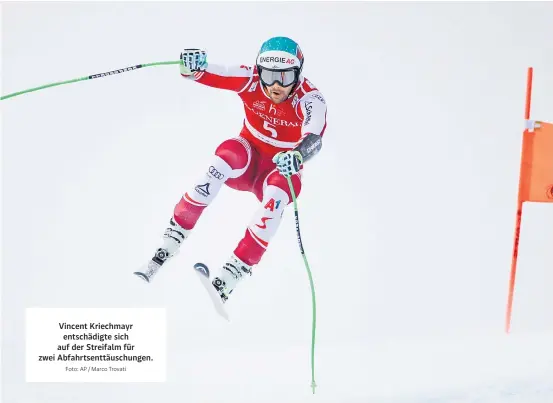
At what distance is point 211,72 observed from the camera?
5.14 m

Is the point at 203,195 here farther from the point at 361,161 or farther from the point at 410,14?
the point at 410,14

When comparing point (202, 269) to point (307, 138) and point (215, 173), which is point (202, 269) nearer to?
point (215, 173)

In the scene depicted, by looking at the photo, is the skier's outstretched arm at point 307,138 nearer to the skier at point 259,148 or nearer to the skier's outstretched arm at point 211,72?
the skier at point 259,148

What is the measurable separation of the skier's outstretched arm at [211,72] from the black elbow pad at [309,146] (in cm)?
53

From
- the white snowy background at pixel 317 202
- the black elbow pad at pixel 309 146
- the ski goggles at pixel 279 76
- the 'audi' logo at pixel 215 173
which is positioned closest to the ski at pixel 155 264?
the 'audi' logo at pixel 215 173

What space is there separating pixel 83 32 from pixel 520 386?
164 inches

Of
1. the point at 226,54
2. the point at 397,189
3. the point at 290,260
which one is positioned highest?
the point at 226,54

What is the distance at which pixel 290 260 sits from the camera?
6.07 meters

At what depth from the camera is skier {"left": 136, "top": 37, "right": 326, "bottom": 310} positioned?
16.3 ft

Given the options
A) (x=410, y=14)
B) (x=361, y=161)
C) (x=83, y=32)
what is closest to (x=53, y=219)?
(x=83, y=32)

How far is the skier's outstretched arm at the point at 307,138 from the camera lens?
482cm
